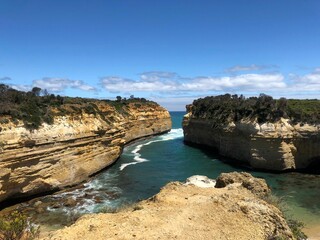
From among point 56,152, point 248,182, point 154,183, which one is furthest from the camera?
point 154,183

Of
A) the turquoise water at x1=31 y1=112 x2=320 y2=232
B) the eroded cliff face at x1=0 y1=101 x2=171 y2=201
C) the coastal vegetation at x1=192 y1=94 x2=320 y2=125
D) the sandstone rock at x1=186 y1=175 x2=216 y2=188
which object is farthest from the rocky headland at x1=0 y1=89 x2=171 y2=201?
the coastal vegetation at x1=192 y1=94 x2=320 y2=125

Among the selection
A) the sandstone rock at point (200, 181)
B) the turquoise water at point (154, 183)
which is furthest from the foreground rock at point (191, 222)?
the sandstone rock at point (200, 181)

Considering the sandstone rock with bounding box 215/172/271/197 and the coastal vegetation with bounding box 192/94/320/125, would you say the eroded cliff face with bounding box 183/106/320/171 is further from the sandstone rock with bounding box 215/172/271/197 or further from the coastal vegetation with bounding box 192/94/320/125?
the sandstone rock with bounding box 215/172/271/197

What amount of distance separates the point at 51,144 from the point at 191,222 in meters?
18.8

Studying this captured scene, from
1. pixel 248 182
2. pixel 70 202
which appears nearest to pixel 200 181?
pixel 248 182

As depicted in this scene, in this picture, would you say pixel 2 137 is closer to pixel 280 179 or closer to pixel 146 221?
pixel 146 221

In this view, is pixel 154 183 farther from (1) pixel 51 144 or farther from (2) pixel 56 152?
(1) pixel 51 144

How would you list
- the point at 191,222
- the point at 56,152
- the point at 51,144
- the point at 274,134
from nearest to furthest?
the point at 191,222 → the point at 51,144 → the point at 56,152 → the point at 274,134

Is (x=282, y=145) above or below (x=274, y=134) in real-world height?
below

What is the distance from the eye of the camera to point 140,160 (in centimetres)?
4381

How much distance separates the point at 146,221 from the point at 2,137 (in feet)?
53.2

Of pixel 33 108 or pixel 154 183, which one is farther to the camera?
pixel 154 183

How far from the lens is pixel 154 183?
31.5 metres

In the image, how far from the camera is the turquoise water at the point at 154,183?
2362 cm
